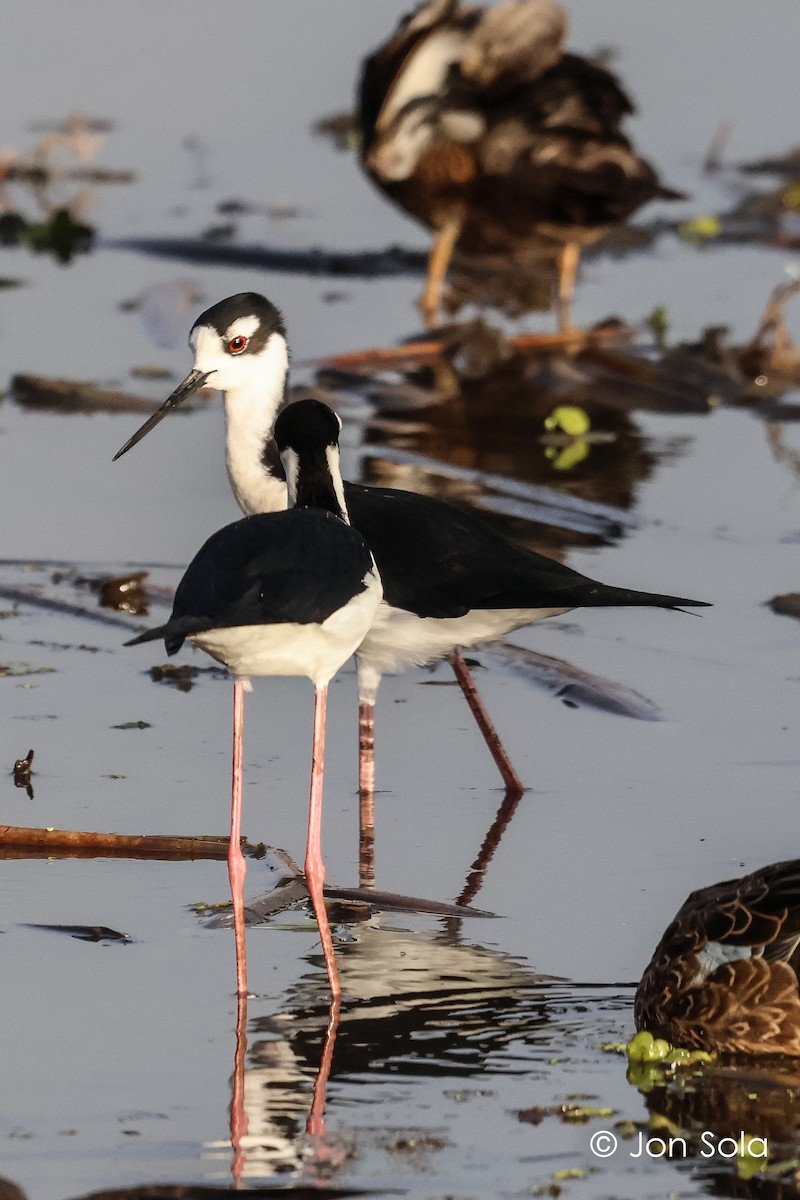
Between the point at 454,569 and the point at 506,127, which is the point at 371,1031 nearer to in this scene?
the point at 454,569

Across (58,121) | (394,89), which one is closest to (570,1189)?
(394,89)

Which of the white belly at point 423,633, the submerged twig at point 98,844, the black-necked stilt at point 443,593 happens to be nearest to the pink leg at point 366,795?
the black-necked stilt at point 443,593

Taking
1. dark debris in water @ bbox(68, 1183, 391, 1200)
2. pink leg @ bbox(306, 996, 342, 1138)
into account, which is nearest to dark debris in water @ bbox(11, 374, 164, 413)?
pink leg @ bbox(306, 996, 342, 1138)

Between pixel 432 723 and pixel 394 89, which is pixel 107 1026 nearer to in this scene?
pixel 432 723

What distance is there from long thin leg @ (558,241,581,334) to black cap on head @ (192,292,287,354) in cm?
473

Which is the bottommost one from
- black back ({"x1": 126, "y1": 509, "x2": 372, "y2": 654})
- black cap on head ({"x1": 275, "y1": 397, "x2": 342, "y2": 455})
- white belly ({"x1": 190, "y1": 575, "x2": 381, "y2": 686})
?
white belly ({"x1": 190, "y1": 575, "x2": 381, "y2": 686})

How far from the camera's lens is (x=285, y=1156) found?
4.17 meters

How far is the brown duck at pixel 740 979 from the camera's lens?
4.59 m

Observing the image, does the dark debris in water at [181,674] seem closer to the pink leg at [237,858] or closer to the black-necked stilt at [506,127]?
A: the pink leg at [237,858]

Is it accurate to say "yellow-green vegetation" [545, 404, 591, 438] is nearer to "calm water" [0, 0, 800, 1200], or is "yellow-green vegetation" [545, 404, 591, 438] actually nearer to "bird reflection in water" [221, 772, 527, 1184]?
"calm water" [0, 0, 800, 1200]

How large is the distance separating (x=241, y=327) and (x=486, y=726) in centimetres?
153

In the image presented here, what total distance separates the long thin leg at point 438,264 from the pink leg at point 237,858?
7229mm

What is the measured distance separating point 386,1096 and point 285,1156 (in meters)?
0.31

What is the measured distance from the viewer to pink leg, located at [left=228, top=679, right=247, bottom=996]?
16.3 ft
